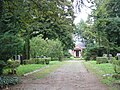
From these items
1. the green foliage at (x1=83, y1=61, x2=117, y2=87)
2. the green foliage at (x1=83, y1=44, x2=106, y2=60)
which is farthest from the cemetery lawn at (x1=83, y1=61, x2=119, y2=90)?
the green foliage at (x1=83, y1=44, x2=106, y2=60)

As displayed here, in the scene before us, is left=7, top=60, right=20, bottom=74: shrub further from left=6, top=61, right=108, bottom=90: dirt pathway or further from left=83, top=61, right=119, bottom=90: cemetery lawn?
left=83, top=61, right=119, bottom=90: cemetery lawn

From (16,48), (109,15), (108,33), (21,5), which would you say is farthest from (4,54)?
(108,33)

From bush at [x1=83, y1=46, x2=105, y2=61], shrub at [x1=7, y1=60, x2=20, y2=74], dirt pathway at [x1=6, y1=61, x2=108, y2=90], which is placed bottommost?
dirt pathway at [x1=6, y1=61, x2=108, y2=90]

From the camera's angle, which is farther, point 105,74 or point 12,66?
point 105,74

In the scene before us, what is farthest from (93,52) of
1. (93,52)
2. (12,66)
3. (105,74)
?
(12,66)

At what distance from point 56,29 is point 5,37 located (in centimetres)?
2878

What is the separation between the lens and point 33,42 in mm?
39312

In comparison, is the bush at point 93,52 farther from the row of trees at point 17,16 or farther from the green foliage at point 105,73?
the row of trees at point 17,16

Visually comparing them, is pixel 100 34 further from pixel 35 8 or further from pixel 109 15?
pixel 35 8

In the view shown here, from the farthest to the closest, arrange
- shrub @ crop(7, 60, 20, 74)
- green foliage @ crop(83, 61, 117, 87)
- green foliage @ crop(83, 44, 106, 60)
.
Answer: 1. green foliage @ crop(83, 44, 106, 60)
2. shrub @ crop(7, 60, 20, 74)
3. green foliage @ crop(83, 61, 117, 87)

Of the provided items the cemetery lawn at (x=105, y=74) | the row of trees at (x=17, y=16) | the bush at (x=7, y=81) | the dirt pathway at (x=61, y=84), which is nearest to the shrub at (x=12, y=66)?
the row of trees at (x=17, y=16)

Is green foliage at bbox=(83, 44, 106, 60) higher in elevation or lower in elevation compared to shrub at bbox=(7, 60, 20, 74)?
higher

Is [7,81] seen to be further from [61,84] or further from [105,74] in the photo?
[105,74]

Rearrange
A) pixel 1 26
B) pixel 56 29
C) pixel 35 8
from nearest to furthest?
pixel 1 26 < pixel 35 8 < pixel 56 29
